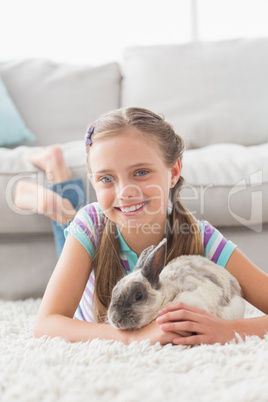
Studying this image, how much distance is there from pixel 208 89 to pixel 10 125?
99cm

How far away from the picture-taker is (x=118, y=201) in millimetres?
1104

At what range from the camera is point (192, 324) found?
891 millimetres

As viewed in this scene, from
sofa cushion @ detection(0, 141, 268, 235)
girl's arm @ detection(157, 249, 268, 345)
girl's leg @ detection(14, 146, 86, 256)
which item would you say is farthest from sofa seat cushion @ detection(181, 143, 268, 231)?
girl's arm @ detection(157, 249, 268, 345)

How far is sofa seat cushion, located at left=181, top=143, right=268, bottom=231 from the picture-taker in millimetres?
1610

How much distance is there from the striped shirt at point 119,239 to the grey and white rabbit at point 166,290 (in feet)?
0.41

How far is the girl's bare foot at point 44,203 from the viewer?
1.59 m

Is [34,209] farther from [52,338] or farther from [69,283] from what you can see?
[52,338]

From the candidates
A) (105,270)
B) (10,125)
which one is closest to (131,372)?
(105,270)

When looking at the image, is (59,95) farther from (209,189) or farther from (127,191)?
(127,191)

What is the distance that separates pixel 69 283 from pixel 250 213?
29.9 inches

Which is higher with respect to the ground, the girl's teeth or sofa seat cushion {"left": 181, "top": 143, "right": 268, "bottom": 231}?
the girl's teeth

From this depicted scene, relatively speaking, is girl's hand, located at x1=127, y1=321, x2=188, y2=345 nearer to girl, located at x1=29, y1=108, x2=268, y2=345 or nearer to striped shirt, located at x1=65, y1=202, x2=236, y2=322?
girl, located at x1=29, y1=108, x2=268, y2=345

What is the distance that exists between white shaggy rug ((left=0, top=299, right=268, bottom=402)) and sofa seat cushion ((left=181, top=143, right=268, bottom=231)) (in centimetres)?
71

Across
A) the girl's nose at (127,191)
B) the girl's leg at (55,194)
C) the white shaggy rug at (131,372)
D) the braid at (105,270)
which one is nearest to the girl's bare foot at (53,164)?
the girl's leg at (55,194)
